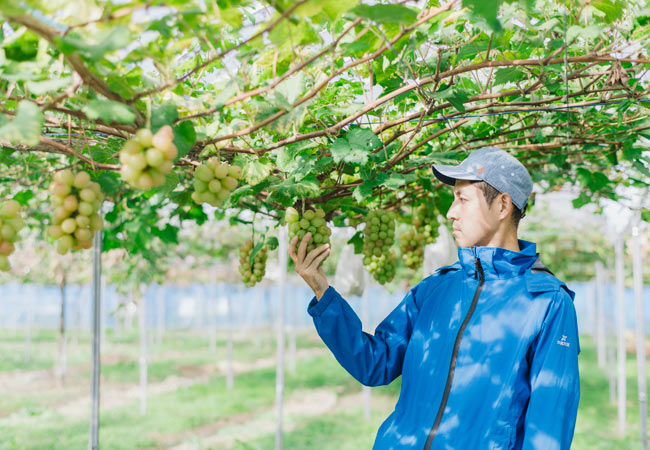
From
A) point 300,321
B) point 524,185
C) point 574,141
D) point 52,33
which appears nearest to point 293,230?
point 524,185

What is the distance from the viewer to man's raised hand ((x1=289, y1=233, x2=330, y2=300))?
73.2 inches

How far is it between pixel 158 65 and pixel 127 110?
0.57 feet

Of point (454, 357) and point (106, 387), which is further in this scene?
point (106, 387)

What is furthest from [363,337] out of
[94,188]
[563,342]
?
[94,188]

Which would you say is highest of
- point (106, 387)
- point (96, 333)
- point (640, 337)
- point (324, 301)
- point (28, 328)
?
point (324, 301)

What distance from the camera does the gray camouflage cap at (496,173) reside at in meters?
1.81

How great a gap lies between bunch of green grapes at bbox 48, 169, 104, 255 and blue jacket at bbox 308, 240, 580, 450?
38.1 inches

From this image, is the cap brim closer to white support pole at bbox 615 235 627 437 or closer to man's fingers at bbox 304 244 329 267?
man's fingers at bbox 304 244 329 267

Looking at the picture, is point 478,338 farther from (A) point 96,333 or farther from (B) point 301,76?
(A) point 96,333

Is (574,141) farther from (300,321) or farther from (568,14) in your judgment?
(300,321)

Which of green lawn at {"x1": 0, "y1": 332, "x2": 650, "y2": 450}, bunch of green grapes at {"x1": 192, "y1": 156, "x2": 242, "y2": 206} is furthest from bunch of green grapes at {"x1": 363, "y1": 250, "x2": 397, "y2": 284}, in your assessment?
green lawn at {"x1": 0, "y1": 332, "x2": 650, "y2": 450}

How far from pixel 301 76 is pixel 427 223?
2.03 metres

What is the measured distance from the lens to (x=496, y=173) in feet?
5.93

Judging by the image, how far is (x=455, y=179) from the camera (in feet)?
6.46
